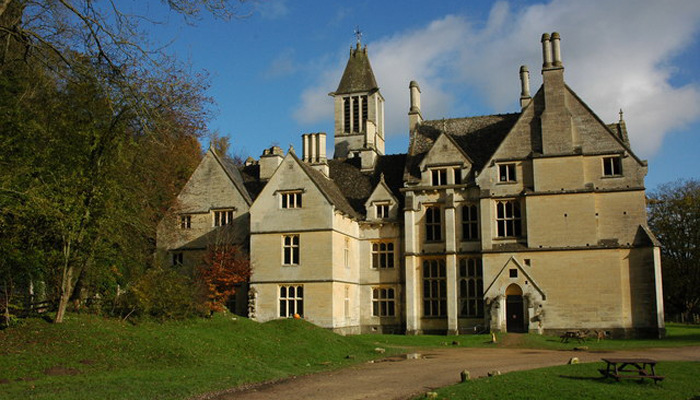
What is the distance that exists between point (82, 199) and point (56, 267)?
3.02 m

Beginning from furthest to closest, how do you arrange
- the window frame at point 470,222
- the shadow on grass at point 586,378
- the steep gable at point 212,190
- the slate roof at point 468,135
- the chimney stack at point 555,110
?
the steep gable at point 212,190
the slate roof at point 468,135
the window frame at point 470,222
the chimney stack at point 555,110
the shadow on grass at point 586,378

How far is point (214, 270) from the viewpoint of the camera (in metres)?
37.1

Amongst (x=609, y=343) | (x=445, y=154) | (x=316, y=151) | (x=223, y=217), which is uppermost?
(x=316, y=151)

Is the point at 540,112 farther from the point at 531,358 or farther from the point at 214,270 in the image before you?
the point at 214,270

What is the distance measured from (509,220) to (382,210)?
795 cm

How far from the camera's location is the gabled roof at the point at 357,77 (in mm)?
60375

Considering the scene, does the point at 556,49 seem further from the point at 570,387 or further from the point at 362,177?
the point at 570,387

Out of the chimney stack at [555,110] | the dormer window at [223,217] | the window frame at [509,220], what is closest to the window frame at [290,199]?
the dormer window at [223,217]

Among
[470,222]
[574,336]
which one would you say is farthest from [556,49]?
[574,336]

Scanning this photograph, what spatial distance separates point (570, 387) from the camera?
1556 centimetres

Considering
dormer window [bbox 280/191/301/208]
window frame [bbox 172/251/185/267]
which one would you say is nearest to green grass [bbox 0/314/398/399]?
dormer window [bbox 280/191/301/208]

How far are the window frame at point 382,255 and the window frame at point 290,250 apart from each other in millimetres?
5312

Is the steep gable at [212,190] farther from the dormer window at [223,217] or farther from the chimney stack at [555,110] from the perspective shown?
the chimney stack at [555,110]

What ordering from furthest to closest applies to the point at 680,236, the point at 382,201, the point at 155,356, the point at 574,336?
1. the point at 680,236
2. the point at 382,201
3. the point at 574,336
4. the point at 155,356
